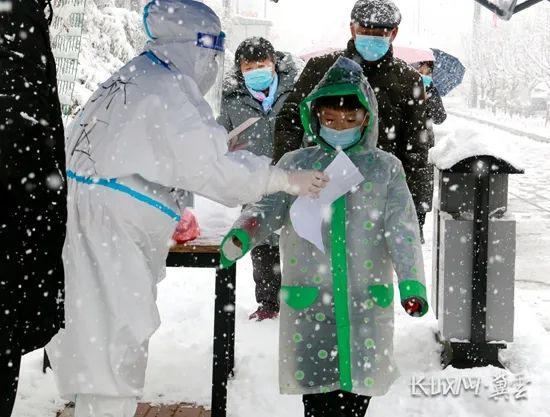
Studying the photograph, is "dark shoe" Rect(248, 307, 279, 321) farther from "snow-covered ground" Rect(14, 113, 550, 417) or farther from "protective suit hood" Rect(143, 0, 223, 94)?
"protective suit hood" Rect(143, 0, 223, 94)

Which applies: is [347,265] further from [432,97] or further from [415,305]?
[432,97]

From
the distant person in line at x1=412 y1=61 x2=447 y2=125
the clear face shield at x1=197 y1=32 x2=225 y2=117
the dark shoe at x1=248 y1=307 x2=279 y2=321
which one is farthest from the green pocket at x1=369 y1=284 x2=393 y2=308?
the distant person in line at x1=412 y1=61 x2=447 y2=125

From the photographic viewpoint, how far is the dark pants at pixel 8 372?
1956 mm

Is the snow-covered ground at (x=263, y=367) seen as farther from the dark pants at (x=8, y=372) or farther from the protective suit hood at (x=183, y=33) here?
the dark pants at (x=8, y=372)

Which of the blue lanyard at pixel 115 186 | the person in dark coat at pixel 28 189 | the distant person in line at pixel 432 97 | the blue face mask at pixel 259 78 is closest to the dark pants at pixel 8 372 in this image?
the person in dark coat at pixel 28 189

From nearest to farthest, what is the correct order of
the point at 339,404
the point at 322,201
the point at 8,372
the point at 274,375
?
the point at 8,372 < the point at 322,201 < the point at 339,404 < the point at 274,375

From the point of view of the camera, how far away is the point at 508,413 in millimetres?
3715

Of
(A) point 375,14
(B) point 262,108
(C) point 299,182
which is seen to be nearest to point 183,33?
(C) point 299,182

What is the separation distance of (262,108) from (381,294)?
2.85 meters

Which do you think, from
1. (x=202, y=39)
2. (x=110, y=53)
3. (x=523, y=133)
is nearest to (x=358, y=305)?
(x=202, y=39)

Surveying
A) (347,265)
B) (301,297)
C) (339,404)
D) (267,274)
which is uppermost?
(347,265)

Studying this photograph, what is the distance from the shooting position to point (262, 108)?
5.31m

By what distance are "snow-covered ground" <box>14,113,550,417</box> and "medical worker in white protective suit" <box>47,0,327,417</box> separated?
44.2 inches

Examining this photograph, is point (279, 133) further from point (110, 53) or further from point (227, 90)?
point (110, 53)
